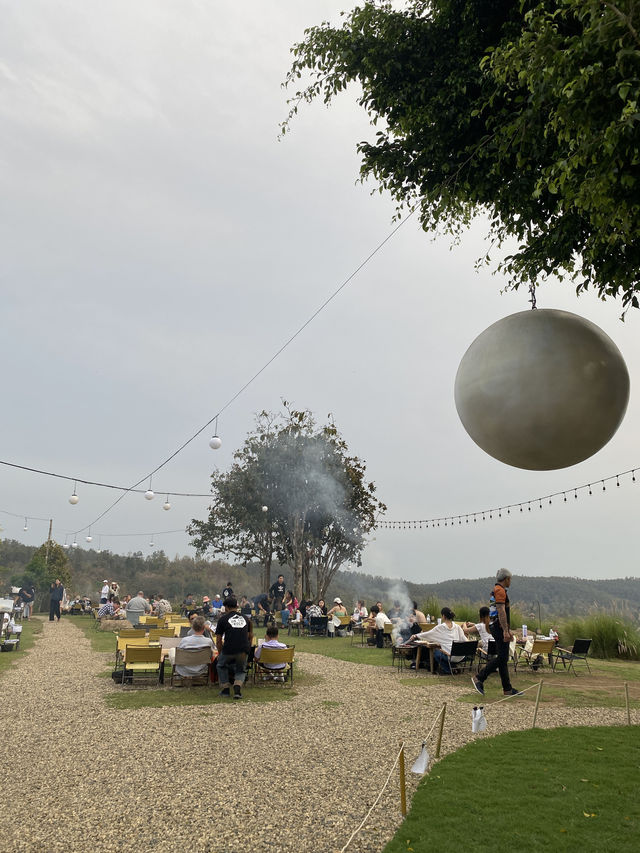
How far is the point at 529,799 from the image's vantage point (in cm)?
496

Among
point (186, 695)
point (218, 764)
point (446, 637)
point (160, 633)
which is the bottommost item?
point (186, 695)

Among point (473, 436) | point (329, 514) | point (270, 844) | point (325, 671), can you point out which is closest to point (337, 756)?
Result: point (270, 844)

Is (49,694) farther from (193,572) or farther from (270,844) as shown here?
(193,572)

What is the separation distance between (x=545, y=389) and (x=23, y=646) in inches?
674

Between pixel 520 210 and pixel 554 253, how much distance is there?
1.61 feet

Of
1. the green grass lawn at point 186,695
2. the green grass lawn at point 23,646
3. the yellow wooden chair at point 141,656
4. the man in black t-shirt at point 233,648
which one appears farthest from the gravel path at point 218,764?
the green grass lawn at point 23,646

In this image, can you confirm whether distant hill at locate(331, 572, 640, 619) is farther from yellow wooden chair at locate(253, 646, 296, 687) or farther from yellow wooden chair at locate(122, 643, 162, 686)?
yellow wooden chair at locate(122, 643, 162, 686)

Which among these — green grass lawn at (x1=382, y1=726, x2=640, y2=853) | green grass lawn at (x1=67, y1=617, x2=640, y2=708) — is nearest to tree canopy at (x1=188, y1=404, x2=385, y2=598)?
green grass lawn at (x1=67, y1=617, x2=640, y2=708)

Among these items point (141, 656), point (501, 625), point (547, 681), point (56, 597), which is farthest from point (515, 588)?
point (141, 656)

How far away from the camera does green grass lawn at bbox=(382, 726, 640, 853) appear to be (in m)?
4.21

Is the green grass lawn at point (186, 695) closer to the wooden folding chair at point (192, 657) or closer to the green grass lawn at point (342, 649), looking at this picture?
the wooden folding chair at point (192, 657)

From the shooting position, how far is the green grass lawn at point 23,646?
42.1ft

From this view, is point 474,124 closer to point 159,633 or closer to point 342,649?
point 159,633

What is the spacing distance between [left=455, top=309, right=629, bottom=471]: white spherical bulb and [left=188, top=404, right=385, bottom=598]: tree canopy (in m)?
28.7
